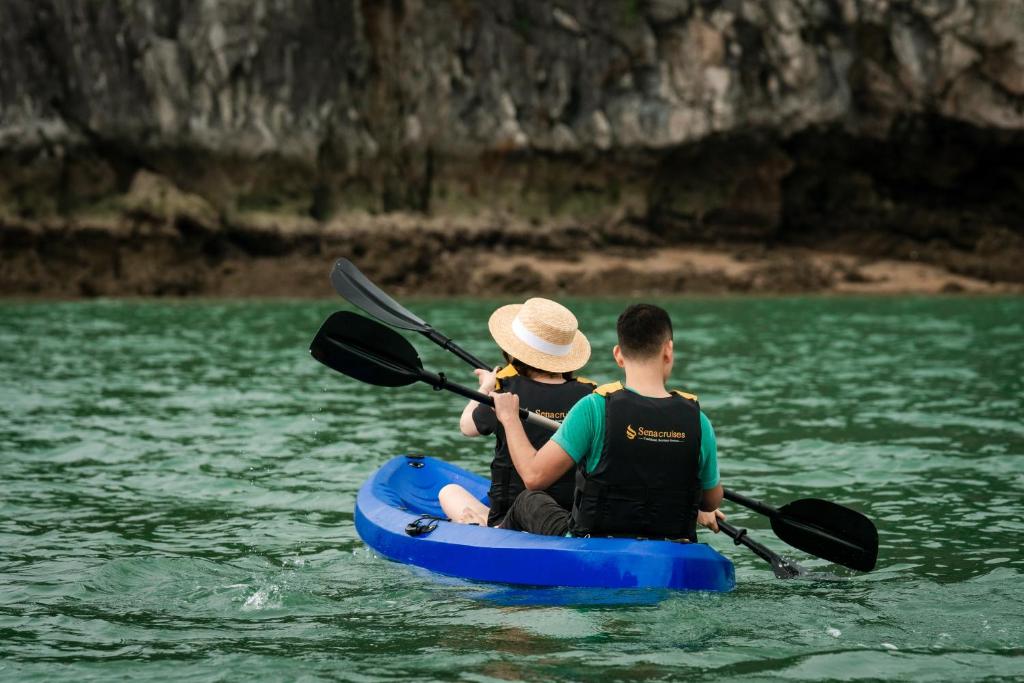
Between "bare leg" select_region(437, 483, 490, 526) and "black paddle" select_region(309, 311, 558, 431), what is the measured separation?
0.57 m

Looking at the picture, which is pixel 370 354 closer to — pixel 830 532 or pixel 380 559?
pixel 380 559

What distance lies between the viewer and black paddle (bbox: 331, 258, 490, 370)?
7078mm

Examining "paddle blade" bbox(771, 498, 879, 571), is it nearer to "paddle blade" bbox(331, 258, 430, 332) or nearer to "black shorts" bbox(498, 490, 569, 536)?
"black shorts" bbox(498, 490, 569, 536)

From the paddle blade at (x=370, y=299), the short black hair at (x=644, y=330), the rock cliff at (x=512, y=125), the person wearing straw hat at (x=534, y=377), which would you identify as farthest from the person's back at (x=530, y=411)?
the rock cliff at (x=512, y=125)

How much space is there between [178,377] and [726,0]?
730 inches

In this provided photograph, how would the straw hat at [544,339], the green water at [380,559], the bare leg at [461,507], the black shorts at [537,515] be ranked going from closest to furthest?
1. the green water at [380,559]
2. the black shorts at [537,515]
3. the straw hat at [544,339]
4. the bare leg at [461,507]

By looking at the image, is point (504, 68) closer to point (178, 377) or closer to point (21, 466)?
point (178, 377)

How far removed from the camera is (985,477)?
7.78 metres

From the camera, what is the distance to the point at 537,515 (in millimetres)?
5461

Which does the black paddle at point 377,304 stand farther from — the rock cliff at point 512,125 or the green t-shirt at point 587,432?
the rock cliff at point 512,125

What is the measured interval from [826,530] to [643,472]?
52.6 inches

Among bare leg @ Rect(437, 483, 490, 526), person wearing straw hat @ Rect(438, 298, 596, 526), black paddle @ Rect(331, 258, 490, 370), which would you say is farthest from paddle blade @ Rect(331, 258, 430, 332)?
person wearing straw hat @ Rect(438, 298, 596, 526)

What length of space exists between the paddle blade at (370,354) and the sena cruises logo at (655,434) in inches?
73.2

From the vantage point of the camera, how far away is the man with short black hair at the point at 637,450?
4.78 meters
